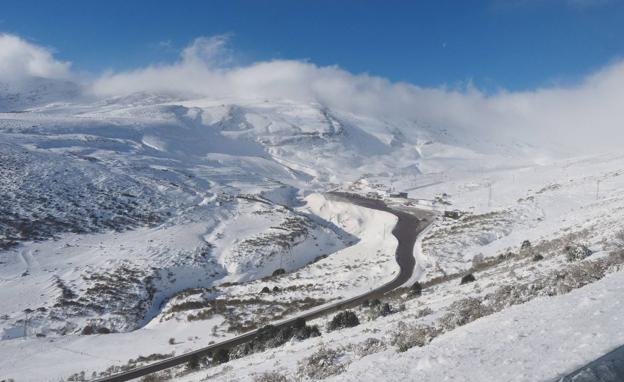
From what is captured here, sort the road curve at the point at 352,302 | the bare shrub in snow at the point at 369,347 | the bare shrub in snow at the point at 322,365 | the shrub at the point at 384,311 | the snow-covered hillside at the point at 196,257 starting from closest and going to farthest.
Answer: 1. the bare shrub in snow at the point at 322,365
2. the bare shrub in snow at the point at 369,347
3. the shrub at the point at 384,311
4. the road curve at the point at 352,302
5. the snow-covered hillside at the point at 196,257

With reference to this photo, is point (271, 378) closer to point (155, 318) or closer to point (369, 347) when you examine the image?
point (369, 347)

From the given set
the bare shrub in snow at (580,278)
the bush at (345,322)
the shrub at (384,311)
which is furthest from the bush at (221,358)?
the bare shrub in snow at (580,278)

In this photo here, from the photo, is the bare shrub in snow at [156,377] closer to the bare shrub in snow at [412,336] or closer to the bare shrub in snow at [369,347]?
the bare shrub in snow at [369,347]

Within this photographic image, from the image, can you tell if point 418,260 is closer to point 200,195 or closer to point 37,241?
point 37,241

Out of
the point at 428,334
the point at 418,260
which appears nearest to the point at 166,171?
the point at 418,260

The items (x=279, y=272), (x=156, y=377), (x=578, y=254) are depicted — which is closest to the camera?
(x=578, y=254)

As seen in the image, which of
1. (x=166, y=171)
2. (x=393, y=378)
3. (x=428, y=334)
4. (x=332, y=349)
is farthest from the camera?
(x=166, y=171)

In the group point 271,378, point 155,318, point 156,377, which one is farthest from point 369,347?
point 155,318
